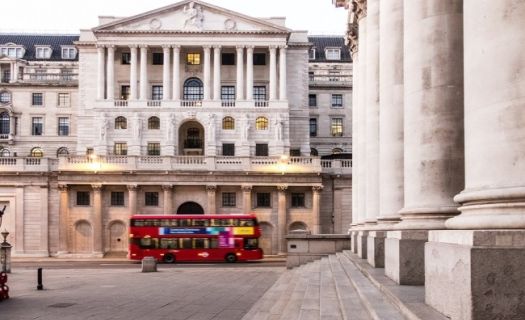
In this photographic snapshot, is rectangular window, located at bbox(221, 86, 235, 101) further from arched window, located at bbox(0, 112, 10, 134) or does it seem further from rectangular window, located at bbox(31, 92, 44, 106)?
arched window, located at bbox(0, 112, 10, 134)

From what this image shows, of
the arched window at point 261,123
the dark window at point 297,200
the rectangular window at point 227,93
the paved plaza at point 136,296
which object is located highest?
the rectangular window at point 227,93

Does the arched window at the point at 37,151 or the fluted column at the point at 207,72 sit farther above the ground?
the fluted column at the point at 207,72

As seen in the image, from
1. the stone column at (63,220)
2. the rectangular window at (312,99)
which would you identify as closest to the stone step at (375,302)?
the stone column at (63,220)

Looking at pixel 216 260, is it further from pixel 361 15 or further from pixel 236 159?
pixel 361 15

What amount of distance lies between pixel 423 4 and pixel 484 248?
23.5 ft

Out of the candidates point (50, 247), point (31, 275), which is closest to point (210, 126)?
point (50, 247)

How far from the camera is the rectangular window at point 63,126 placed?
4168 inches

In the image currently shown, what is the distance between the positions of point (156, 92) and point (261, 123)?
1403cm

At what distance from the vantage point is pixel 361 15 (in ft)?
112

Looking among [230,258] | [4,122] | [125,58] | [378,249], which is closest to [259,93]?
[125,58]

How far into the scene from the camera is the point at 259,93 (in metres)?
95.9

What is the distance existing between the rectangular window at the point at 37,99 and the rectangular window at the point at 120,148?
64.8 feet

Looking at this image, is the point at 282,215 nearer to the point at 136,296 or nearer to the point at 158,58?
the point at 158,58

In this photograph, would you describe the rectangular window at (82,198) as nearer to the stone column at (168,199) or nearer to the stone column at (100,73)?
the stone column at (168,199)
